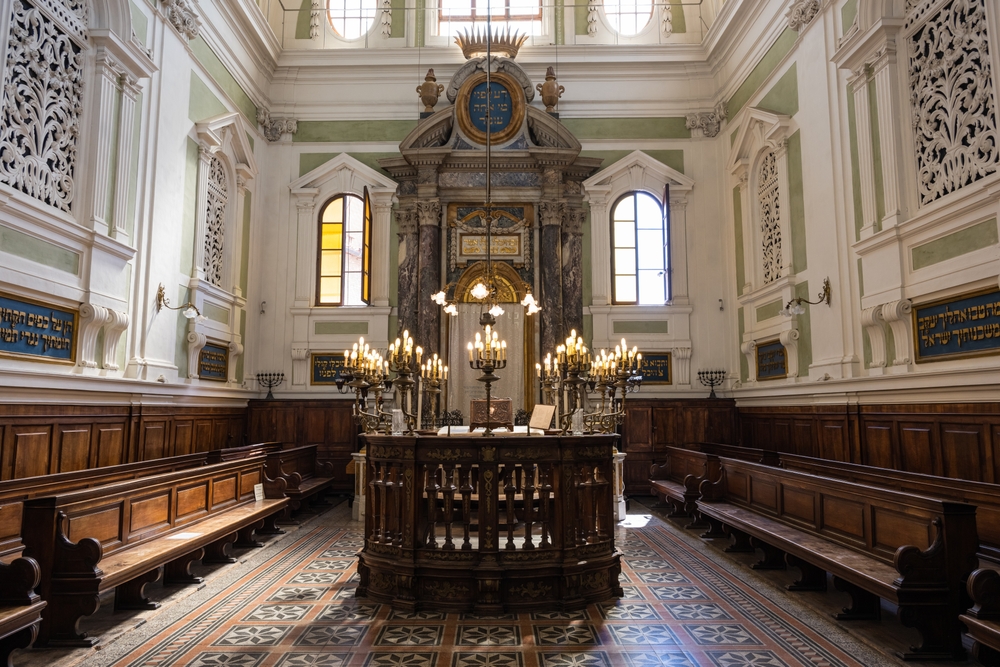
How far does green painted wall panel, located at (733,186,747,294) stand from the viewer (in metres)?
11.6

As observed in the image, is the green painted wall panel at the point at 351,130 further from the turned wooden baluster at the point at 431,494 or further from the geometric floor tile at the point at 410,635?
the geometric floor tile at the point at 410,635

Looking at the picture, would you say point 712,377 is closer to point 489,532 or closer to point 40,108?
→ point 489,532

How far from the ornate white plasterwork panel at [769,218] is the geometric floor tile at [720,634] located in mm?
6632

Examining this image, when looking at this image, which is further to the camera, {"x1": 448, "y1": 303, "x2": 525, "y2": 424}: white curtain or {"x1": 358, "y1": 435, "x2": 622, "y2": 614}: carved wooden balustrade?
{"x1": 448, "y1": 303, "x2": 525, "y2": 424}: white curtain

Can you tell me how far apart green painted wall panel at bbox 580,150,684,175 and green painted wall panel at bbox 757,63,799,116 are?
2368mm

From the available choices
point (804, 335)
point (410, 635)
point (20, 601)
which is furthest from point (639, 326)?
point (20, 601)

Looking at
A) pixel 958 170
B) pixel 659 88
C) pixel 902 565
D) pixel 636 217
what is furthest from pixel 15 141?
pixel 659 88

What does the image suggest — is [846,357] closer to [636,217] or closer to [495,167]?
[636,217]

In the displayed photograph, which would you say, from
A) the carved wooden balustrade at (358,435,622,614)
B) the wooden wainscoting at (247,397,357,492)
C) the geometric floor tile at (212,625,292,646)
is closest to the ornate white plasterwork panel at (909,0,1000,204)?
the carved wooden balustrade at (358,435,622,614)

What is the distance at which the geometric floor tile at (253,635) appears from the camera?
14.2 feet

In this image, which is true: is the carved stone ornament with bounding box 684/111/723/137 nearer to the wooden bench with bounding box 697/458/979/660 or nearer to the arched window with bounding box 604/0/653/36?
the arched window with bounding box 604/0/653/36

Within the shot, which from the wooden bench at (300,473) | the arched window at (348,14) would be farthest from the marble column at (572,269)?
the arched window at (348,14)

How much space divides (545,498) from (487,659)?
55.4 inches

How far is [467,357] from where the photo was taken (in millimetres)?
11805
